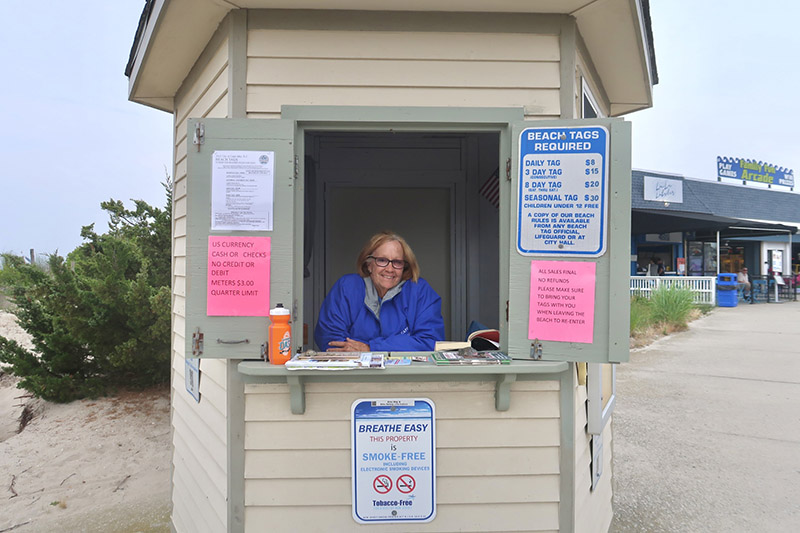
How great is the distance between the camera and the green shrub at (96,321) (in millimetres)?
6191

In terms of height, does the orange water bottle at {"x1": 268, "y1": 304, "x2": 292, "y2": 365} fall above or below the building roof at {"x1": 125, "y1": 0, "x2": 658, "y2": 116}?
below

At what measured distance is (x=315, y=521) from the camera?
2.25 m

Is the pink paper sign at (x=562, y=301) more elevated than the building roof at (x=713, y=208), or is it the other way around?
the building roof at (x=713, y=208)

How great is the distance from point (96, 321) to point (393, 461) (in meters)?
5.69

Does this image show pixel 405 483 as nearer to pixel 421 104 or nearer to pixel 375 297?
pixel 375 297

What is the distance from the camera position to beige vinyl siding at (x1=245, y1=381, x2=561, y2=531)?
2248 millimetres

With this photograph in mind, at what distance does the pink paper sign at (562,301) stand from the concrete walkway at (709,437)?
2.33 metres

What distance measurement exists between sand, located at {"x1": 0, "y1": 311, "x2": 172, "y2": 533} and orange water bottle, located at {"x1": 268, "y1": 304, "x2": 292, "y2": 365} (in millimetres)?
2703

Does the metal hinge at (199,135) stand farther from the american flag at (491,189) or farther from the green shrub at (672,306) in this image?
the green shrub at (672,306)

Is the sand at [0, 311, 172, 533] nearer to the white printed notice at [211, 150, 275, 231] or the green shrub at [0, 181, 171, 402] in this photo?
the green shrub at [0, 181, 171, 402]

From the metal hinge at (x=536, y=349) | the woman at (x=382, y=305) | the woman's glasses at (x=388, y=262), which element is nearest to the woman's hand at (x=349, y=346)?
the woman at (x=382, y=305)

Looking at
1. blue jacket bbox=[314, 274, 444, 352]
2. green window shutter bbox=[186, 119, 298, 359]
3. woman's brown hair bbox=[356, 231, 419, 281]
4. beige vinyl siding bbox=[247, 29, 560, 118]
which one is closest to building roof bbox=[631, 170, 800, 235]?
woman's brown hair bbox=[356, 231, 419, 281]

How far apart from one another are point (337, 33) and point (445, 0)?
0.54m

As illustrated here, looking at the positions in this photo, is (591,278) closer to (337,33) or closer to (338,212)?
(337,33)
